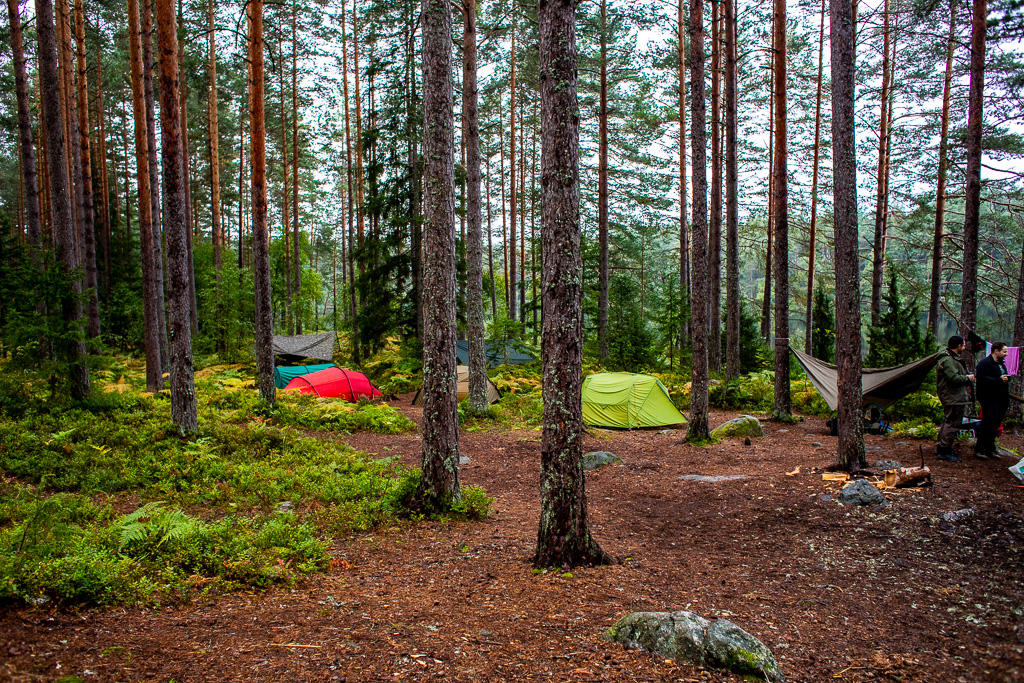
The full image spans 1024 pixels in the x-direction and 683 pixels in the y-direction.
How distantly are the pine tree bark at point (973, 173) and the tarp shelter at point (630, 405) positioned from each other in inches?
215

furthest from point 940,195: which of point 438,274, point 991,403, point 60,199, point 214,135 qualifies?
point 214,135

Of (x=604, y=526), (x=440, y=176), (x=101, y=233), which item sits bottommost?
(x=604, y=526)

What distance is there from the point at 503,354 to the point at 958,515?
48.1ft

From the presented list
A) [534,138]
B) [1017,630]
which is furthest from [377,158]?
[1017,630]

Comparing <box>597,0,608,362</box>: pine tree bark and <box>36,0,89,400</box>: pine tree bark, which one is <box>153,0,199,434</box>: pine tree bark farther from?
<box>597,0,608,362</box>: pine tree bark

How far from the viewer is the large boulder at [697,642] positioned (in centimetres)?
322

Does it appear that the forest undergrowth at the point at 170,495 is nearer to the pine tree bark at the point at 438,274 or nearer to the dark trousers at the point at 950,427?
the pine tree bark at the point at 438,274

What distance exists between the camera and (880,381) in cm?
1030

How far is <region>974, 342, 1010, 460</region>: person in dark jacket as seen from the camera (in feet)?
25.2

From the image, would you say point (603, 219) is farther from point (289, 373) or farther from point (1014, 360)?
point (1014, 360)

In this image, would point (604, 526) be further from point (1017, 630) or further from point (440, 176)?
point (440, 176)

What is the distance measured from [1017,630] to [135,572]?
6003 mm

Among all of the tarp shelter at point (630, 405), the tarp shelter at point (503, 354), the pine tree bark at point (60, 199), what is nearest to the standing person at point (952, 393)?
the tarp shelter at point (630, 405)

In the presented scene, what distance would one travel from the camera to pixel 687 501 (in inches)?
276
